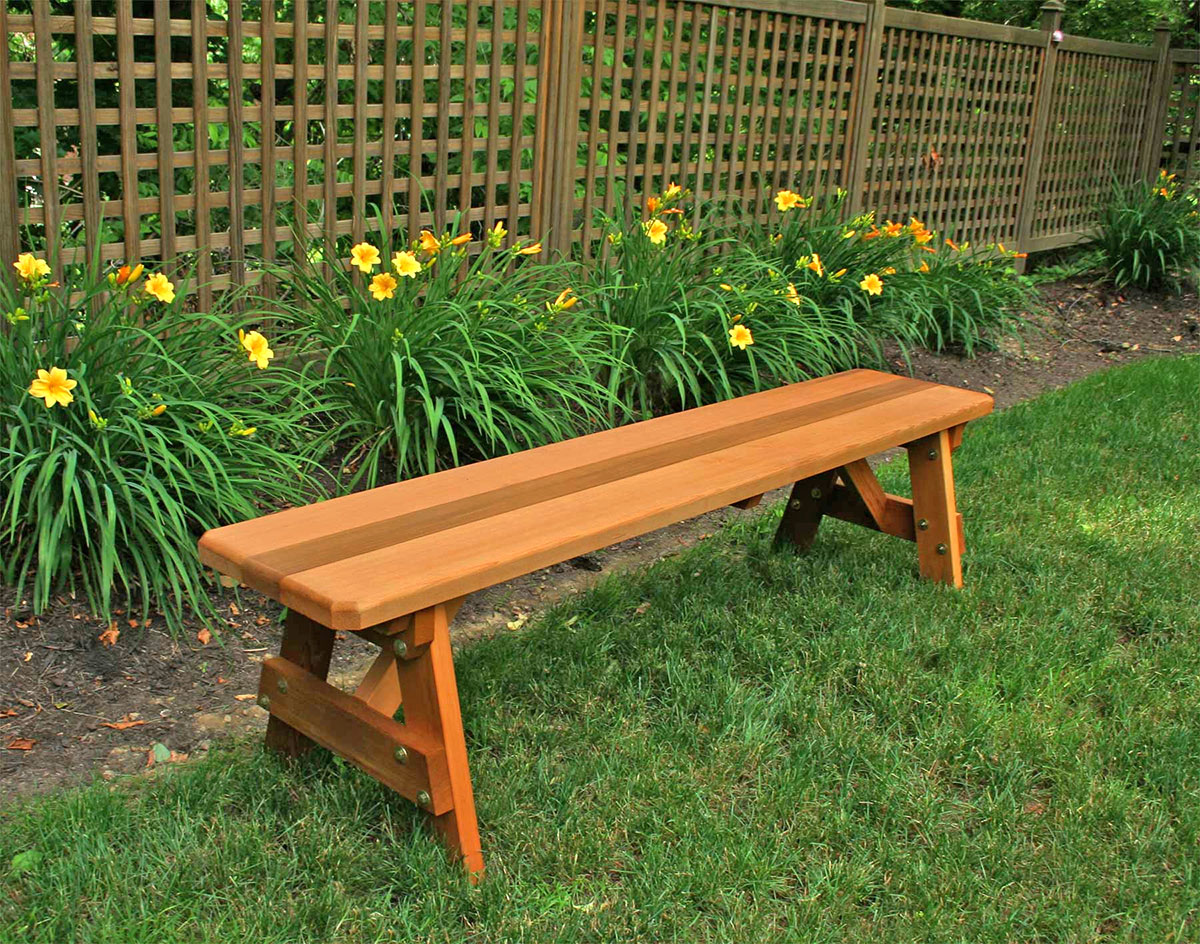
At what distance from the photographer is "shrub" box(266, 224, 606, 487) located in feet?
12.5

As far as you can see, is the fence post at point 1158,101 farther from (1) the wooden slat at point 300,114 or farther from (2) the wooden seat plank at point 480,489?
(1) the wooden slat at point 300,114

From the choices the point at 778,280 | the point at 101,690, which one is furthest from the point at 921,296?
the point at 101,690

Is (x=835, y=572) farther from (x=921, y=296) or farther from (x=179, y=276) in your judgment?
(x=921, y=296)

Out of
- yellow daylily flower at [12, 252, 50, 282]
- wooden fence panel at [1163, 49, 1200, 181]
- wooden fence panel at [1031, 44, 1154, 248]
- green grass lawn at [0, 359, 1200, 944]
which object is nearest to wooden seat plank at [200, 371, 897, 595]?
green grass lawn at [0, 359, 1200, 944]

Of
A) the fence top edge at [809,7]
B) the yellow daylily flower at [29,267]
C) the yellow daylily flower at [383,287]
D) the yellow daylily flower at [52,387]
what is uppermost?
the fence top edge at [809,7]

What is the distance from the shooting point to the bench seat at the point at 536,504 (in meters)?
2.20

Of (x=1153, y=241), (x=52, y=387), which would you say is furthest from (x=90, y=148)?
(x=1153, y=241)

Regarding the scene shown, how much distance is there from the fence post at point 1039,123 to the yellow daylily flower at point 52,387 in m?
7.07

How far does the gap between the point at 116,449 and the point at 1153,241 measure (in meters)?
7.07

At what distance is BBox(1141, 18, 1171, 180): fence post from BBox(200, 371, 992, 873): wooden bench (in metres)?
7.76

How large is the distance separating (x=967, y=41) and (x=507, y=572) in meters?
6.35

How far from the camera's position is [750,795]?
8.55ft

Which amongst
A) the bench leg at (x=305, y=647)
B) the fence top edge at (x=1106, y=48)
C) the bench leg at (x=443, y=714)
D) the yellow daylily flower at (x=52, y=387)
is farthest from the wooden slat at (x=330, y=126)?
the fence top edge at (x=1106, y=48)

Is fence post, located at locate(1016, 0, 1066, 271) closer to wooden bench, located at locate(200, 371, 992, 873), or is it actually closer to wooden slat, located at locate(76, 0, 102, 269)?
wooden bench, located at locate(200, 371, 992, 873)
